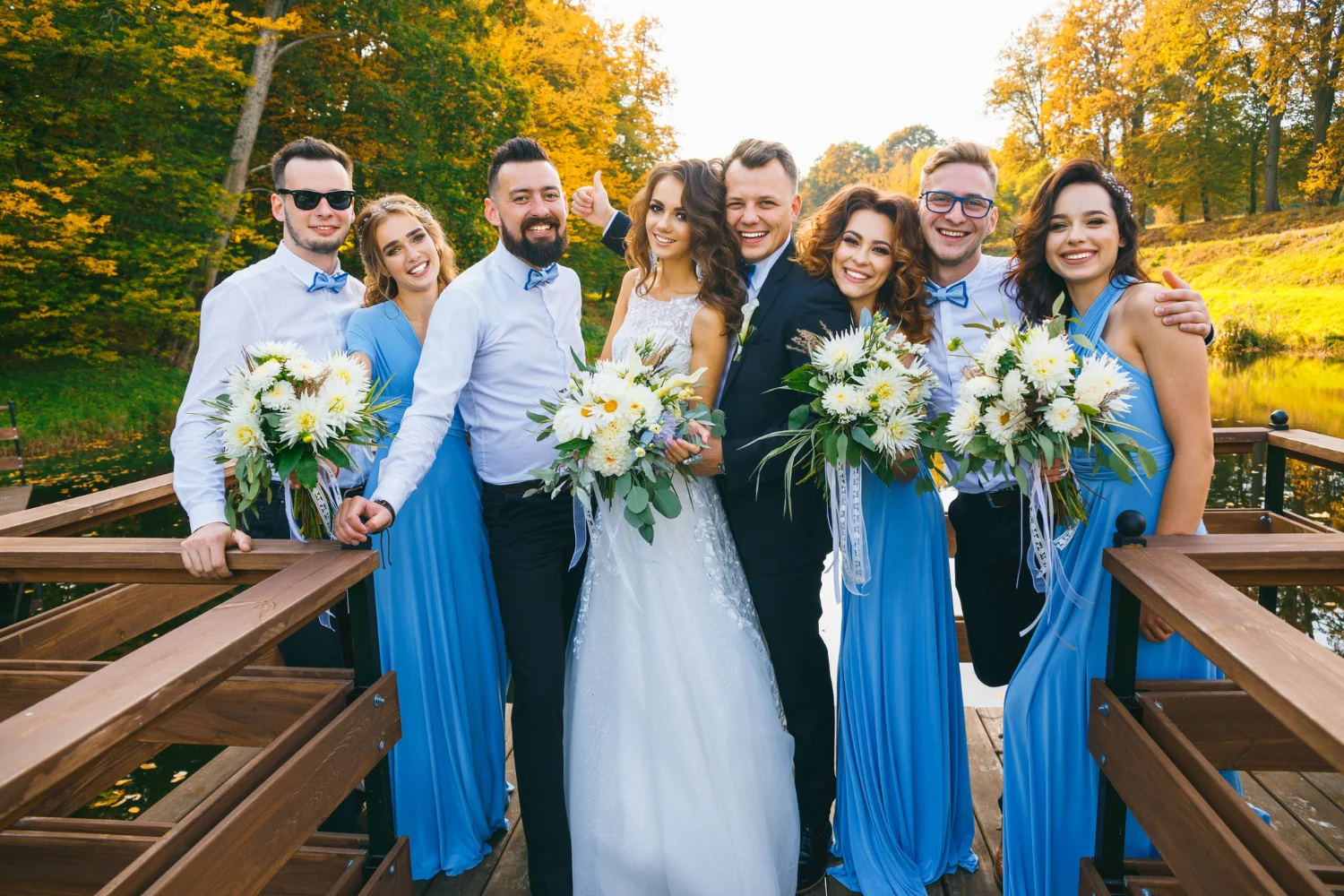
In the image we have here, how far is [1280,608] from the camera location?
7.48 m

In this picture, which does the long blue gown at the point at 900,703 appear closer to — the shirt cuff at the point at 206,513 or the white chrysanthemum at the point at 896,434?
the white chrysanthemum at the point at 896,434

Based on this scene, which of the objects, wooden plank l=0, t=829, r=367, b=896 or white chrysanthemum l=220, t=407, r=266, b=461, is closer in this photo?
white chrysanthemum l=220, t=407, r=266, b=461

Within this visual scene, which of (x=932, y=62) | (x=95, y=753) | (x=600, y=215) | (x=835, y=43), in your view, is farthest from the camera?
(x=835, y=43)

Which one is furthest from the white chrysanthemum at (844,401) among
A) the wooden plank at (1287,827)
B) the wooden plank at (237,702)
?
the wooden plank at (1287,827)

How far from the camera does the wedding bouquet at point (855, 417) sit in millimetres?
2465

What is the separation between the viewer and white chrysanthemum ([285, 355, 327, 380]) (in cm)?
247

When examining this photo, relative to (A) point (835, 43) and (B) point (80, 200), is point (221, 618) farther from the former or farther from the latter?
(A) point (835, 43)

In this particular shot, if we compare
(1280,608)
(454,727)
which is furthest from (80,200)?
(1280,608)

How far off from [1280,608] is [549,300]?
25.2 ft

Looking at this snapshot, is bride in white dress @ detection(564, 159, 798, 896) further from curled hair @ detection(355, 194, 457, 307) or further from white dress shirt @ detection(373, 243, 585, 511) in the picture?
curled hair @ detection(355, 194, 457, 307)

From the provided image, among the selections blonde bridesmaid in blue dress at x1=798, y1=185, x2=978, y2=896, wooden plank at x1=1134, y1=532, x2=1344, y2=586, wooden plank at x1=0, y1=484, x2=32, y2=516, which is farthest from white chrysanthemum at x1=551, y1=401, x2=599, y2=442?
wooden plank at x1=0, y1=484, x2=32, y2=516

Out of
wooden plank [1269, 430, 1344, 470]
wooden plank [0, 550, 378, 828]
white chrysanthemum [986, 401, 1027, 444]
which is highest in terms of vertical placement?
white chrysanthemum [986, 401, 1027, 444]

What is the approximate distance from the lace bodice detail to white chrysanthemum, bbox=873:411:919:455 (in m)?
0.70

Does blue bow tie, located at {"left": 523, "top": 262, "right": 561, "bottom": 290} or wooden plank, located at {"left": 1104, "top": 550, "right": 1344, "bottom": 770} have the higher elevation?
blue bow tie, located at {"left": 523, "top": 262, "right": 561, "bottom": 290}
